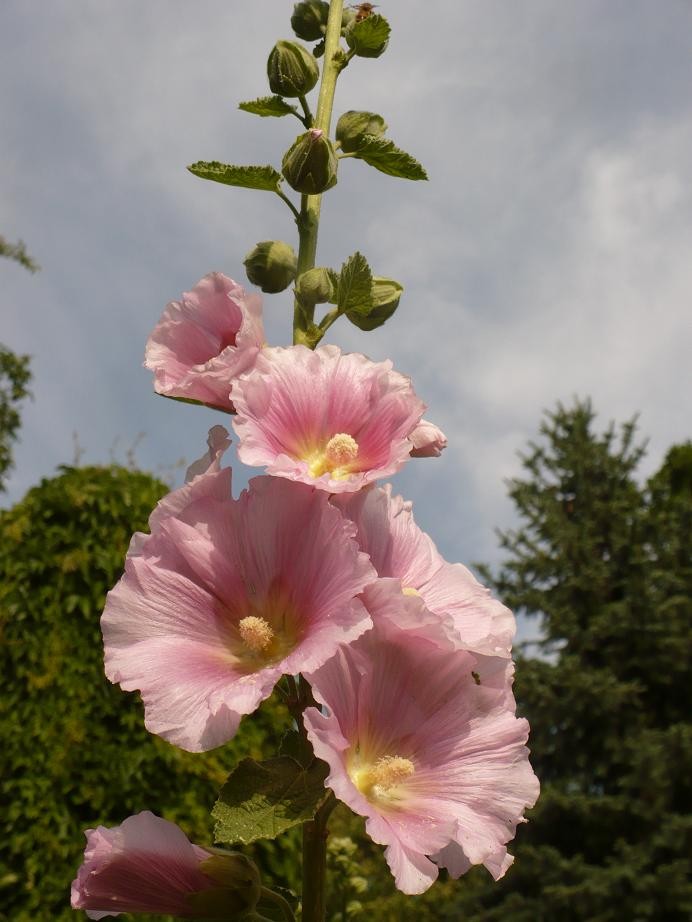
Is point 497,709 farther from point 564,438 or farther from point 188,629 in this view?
point 564,438

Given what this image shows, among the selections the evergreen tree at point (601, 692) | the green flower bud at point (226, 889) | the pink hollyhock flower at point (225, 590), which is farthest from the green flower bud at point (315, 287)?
the evergreen tree at point (601, 692)

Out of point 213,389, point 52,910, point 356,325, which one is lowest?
point 52,910

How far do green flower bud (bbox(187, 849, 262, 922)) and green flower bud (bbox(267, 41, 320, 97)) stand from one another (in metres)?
1.13

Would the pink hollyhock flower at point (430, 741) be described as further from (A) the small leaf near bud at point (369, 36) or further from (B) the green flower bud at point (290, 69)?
(A) the small leaf near bud at point (369, 36)

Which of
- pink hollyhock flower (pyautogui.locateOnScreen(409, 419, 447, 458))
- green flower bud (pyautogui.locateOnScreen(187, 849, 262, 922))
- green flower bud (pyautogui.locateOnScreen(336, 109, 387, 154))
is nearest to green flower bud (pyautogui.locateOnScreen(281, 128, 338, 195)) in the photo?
green flower bud (pyautogui.locateOnScreen(336, 109, 387, 154))

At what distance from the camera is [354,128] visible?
1463 mm

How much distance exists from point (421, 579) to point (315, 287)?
0.44 m

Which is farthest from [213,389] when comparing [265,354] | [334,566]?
[334,566]

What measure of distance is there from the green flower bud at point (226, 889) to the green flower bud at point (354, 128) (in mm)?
1071

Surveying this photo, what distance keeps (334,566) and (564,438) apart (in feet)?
42.8

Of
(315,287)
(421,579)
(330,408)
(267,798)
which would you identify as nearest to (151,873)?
Result: (267,798)

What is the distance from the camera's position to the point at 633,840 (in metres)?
10.7

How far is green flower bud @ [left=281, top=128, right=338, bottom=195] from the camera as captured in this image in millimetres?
1272

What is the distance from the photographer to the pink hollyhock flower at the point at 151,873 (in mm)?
1023
